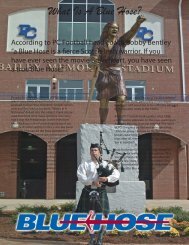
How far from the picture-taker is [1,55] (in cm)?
2534

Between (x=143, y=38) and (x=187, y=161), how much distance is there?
8.04 meters

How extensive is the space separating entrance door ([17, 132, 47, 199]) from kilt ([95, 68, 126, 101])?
573 inches

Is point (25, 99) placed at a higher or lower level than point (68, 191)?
higher

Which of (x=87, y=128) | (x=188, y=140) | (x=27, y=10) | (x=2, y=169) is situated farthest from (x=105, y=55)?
(x=27, y=10)

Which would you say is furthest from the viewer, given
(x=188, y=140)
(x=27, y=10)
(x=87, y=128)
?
(x=27, y=10)

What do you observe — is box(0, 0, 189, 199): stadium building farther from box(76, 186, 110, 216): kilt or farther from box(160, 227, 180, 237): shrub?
box(76, 186, 110, 216): kilt

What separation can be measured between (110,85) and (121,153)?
5.82 ft

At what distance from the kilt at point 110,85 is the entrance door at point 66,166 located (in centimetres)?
1400

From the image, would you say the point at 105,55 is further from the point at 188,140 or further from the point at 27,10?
the point at 27,10

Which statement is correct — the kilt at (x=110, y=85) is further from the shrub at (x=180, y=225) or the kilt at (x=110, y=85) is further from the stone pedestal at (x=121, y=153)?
the shrub at (x=180, y=225)

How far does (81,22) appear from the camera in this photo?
2605 cm

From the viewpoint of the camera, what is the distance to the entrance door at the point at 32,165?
24.6 metres

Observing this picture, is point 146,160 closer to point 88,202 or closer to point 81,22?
point 81,22

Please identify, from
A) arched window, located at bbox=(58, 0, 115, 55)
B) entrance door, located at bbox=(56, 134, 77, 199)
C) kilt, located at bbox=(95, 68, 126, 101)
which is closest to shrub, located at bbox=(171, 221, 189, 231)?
kilt, located at bbox=(95, 68, 126, 101)
